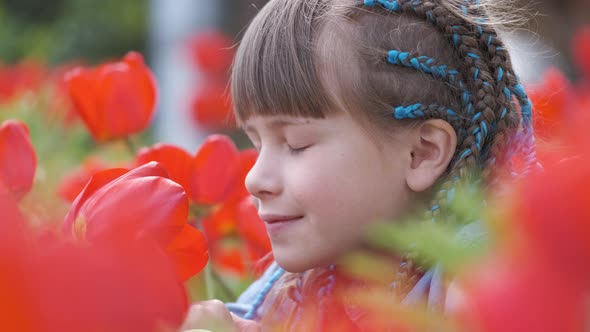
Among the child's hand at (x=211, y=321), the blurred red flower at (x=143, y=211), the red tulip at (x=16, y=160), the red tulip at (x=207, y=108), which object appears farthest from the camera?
the red tulip at (x=207, y=108)

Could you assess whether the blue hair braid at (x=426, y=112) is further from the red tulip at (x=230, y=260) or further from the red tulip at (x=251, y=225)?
the red tulip at (x=230, y=260)

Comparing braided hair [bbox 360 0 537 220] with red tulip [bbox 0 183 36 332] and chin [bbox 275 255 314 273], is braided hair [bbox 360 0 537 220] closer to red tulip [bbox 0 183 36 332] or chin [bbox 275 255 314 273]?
chin [bbox 275 255 314 273]

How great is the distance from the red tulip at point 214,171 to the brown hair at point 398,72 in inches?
2.8

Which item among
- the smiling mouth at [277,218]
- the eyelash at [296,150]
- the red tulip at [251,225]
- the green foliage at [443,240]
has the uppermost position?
the green foliage at [443,240]

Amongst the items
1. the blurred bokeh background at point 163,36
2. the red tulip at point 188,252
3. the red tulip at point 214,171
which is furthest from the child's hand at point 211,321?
the blurred bokeh background at point 163,36

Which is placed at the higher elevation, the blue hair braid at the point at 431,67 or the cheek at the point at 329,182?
the blue hair braid at the point at 431,67

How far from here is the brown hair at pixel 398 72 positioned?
101 cm

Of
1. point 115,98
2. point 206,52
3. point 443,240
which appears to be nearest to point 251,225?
point 115,98

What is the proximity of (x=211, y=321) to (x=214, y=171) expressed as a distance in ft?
2.38

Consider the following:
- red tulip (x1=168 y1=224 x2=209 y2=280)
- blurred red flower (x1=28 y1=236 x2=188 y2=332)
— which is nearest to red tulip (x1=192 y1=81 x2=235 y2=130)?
red tulip (x1=168 y1=224 x2=209 y2=280)

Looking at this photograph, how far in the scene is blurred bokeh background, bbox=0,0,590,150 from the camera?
409cm

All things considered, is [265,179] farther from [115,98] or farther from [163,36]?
[163,36]

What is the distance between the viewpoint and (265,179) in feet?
3.22

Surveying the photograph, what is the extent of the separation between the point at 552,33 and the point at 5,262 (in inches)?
231
